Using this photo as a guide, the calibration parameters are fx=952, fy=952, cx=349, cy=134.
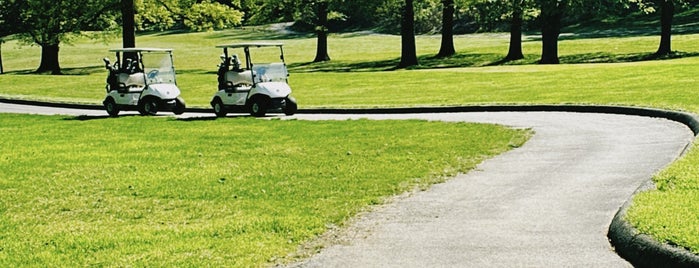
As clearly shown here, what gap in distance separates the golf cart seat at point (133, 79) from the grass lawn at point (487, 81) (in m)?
3.03

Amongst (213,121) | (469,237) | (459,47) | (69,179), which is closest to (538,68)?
(213,121)

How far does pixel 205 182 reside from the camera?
38.8ft

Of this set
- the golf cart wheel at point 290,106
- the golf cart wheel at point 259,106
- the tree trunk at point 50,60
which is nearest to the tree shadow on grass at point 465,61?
the tree trunk at point 50,60

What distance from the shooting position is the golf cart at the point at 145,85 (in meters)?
26.2

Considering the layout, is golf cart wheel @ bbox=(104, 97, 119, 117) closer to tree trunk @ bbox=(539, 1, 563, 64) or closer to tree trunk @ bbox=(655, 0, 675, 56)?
tree trunk @ bbox=(539, 1, 563, 64)

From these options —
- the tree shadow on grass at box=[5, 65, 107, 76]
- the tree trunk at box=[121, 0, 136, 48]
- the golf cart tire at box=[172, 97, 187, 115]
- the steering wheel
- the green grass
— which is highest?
the tree trunk at box=[121, 0, 136, 48]

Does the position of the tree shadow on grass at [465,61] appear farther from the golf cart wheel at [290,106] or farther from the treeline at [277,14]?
the golf cart wheel at [290,106]

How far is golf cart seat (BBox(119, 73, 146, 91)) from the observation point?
2711 centimetres

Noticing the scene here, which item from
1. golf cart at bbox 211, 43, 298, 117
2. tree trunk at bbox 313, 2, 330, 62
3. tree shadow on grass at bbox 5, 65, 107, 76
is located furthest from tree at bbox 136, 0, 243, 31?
golf cart at bbox 211, 43, 298, 117

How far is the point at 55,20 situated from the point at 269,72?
27.0 meters

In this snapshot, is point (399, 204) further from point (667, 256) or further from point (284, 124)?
point (284, 124)

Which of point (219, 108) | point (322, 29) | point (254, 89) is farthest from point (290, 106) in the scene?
point (322, 29)

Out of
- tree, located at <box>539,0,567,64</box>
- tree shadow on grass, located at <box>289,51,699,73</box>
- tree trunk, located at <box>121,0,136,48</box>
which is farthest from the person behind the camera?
tree, located at <box>539,0,567,64</box>

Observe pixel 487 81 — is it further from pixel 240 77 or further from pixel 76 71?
pixel 76 71
